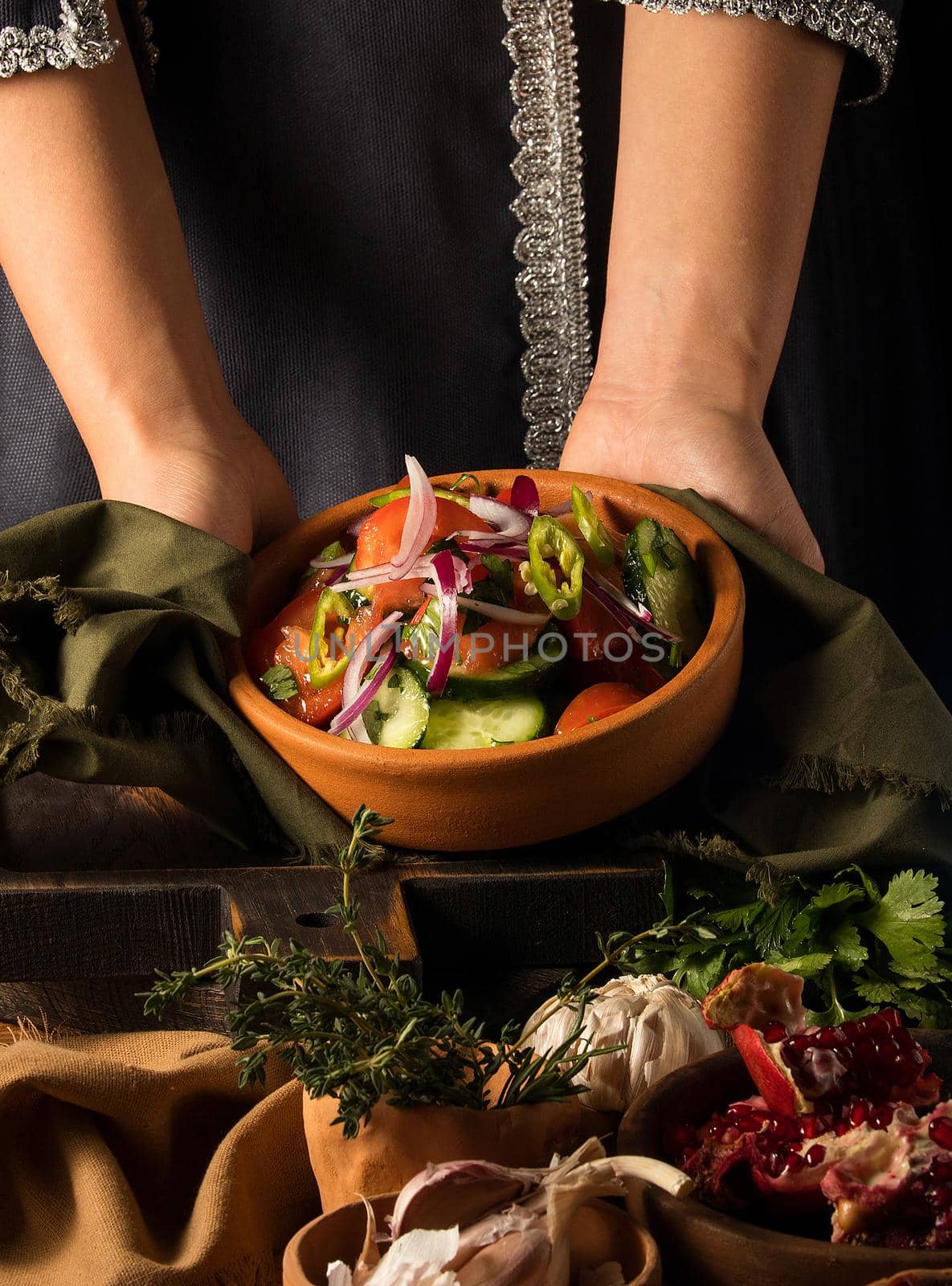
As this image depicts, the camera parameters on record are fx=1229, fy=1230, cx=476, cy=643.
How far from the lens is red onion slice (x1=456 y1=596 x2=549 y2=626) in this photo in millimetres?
1050

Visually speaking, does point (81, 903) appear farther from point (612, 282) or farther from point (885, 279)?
point (885, 279)

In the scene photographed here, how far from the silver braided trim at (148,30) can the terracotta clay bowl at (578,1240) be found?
1.50 metres

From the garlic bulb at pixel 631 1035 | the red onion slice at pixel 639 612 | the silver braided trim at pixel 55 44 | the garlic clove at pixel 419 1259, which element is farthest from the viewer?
the silver braided trim at pixel 55 44

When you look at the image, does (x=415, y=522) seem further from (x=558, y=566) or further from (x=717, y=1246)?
(x=717, y=1246)

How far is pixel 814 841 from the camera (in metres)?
1.05

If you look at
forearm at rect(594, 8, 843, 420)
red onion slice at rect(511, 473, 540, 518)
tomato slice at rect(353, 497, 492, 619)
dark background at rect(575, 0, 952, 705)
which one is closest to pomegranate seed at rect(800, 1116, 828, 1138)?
tomato slice at rect(353, 497, 492, 619)

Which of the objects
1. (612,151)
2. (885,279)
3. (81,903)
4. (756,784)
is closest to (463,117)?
(612,151)

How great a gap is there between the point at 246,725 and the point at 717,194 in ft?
2.93

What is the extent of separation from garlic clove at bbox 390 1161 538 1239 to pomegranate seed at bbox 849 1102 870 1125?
0.52 feet

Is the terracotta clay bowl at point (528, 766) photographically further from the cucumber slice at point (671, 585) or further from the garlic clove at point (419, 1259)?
the garlic clove at point (419, 1259)

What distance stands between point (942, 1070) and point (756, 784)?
44 cm

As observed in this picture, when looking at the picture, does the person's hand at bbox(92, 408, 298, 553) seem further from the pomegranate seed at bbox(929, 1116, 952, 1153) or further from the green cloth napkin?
the pomegranate seed at bbox(929, 1116, 952, 1153)

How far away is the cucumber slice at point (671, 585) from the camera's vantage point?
1.11 metres

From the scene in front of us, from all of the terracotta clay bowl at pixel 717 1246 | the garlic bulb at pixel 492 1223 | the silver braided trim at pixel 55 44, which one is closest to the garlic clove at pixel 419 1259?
the garlic bulb at pixel 492 1223
